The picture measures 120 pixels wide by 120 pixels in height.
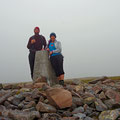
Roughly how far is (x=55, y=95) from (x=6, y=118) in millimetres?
1573

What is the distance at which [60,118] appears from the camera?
4535 mm

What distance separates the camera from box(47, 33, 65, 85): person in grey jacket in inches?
388

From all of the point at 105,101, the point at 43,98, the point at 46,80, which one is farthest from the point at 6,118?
the point at 46,80

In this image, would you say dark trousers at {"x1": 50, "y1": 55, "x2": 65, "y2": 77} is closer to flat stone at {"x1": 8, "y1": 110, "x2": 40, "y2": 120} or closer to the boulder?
the boulder

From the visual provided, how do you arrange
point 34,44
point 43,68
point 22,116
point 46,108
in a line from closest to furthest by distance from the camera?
point 22,116
point 46,108
point 43,68
point 34,44

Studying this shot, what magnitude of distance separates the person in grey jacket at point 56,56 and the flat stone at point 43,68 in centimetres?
36

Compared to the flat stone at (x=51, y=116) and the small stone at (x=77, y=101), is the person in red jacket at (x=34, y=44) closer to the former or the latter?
the small stone at (x=77, y=101)

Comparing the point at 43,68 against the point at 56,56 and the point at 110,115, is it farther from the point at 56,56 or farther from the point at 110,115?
the point at 110,115

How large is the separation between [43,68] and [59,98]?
498cm

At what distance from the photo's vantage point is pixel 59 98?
524cm

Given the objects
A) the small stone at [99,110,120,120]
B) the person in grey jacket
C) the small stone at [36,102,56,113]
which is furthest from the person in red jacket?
the small stone at [99,110,120,120]

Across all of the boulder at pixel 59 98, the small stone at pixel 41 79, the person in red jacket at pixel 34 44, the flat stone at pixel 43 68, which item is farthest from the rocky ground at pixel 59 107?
the person in red jacket at pixel 34 44

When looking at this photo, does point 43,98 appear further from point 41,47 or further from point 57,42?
point 41,47

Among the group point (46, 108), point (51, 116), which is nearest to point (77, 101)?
point (46, 108)
